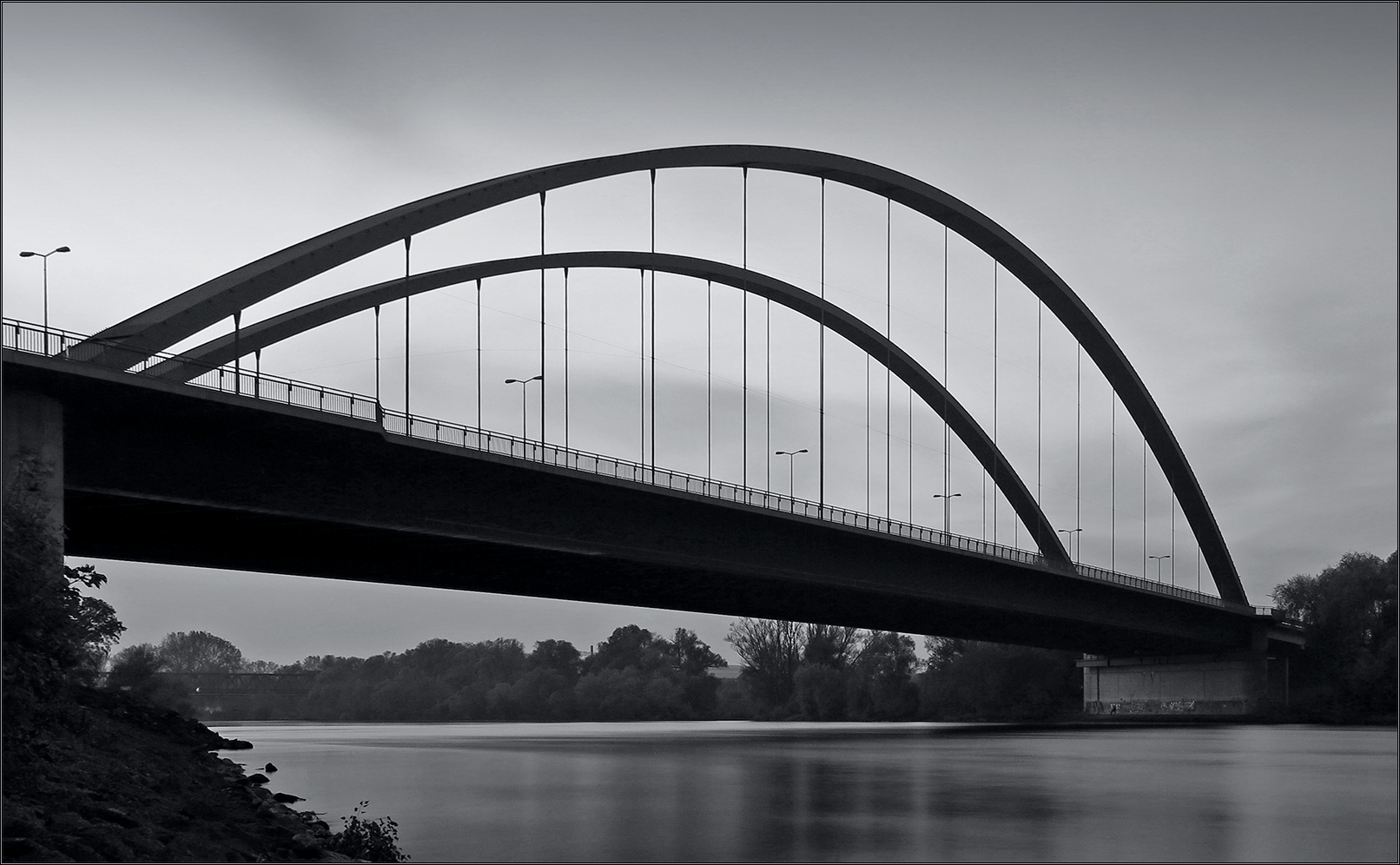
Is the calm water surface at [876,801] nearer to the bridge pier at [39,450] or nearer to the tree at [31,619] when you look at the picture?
the tree at [31,619]

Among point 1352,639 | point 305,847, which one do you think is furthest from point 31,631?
point 1352,639

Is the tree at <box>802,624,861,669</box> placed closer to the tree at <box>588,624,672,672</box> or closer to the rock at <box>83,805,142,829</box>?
the tree at <box>588,624,672,672</box>

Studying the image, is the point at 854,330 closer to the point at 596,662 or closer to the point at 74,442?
the point at 74,442

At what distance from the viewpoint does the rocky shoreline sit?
1664cm

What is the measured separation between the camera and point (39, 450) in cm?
3131

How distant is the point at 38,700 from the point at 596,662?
144730 mm

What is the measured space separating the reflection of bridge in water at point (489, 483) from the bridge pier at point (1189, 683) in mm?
19094

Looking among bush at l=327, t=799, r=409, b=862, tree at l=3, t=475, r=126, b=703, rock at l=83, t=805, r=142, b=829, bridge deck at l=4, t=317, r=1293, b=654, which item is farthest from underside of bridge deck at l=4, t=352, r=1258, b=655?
rock at l=83, t=805, r=142, b=829

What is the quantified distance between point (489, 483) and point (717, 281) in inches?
716

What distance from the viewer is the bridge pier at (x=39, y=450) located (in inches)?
1129

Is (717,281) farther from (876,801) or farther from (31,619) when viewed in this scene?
(31,619)

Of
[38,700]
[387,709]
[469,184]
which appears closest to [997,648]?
[387,709]

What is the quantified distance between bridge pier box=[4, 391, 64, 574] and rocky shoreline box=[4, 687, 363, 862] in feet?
12.9

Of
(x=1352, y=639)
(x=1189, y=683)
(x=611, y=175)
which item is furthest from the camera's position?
(x=1189, y=683)
